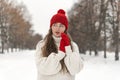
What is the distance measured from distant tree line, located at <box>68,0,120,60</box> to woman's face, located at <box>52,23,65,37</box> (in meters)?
35.0

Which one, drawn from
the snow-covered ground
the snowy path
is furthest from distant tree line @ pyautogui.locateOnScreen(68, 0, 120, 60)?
the snowy path

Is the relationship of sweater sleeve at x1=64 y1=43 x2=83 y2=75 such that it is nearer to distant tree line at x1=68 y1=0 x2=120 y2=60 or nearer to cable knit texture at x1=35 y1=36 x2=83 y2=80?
cable knit texture at x1=35 y1=36 x2=83 y2=80

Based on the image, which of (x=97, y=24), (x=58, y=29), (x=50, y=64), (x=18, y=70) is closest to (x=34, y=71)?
(x=18, y=70)

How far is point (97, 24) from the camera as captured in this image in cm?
4956

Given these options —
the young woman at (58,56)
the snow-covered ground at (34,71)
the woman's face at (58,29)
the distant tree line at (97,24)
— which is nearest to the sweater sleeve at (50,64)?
the young woman at (58,56)

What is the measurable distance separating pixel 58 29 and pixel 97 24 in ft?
149

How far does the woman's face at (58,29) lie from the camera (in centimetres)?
450

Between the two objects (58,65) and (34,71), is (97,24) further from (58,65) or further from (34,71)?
(58,65)

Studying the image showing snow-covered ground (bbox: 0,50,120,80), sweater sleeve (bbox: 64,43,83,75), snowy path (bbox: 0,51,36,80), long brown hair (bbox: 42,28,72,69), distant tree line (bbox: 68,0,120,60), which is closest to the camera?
sweater sleeve (bbox: 64,43,83,75)

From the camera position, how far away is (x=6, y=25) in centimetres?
6172

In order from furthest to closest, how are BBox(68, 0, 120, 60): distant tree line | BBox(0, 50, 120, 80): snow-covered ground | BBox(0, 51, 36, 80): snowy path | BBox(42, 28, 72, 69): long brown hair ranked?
BBox(68, 0, 120, 60): distant tree line < BBox(0, 50, 120, 80): snow-covered ground < BBox(0, 51, 36, 80): snowy path < BBox(42, 28, 72, 69): long brown hair

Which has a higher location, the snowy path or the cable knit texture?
the cable knit texture

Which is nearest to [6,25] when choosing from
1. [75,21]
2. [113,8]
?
[75,21]

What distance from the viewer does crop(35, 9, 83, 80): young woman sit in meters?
4.33
